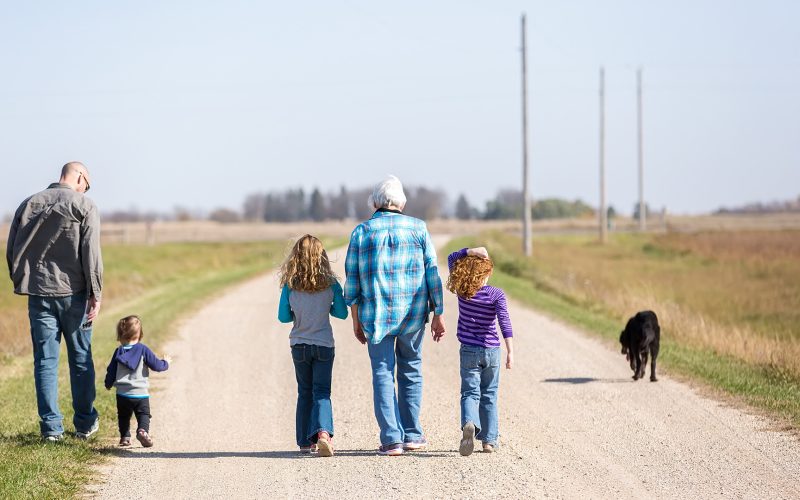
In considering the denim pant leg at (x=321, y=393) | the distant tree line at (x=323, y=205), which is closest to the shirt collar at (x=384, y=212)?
the denim pant leg at (x=321, y=393)

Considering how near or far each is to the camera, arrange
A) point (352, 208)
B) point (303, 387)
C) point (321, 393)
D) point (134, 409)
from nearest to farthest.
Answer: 1. point (321, 393)
2. point (303, 387)
3. point (134, 409)
4. point (352, 208)

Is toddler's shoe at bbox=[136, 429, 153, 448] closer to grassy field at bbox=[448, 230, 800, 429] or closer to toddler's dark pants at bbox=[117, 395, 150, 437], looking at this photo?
toddler's dark pants at bbox=[117, 395, 150, 437]

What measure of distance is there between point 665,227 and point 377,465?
272ft

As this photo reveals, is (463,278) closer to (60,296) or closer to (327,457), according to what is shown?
(327,457)

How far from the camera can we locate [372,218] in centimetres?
792

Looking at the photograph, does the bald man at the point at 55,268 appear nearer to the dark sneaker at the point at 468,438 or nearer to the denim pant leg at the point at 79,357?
the denim pant leg at the point at 79,357

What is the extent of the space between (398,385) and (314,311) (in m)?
0.84

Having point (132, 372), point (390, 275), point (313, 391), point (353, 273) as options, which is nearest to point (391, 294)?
point (390, 275)

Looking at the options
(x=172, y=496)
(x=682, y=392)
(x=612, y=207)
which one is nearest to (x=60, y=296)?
(x=172, y=496)

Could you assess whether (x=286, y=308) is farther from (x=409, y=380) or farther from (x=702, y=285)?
(x=702, y=285)

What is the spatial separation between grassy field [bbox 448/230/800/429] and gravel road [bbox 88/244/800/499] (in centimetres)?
97

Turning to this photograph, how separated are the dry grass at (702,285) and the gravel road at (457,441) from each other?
2933 millimetres

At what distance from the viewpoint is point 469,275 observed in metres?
8.03

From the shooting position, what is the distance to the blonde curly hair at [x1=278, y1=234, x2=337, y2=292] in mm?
7969
